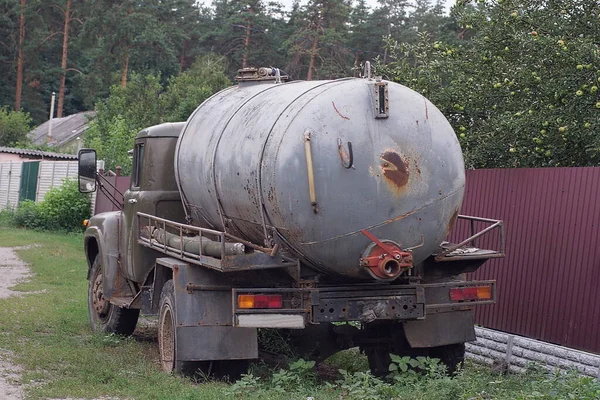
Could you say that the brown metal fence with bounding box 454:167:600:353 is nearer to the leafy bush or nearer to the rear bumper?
the rear bumper

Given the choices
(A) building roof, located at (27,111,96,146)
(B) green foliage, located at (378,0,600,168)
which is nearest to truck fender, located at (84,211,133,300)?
(B) green foliage, located at (378,0,600,168)

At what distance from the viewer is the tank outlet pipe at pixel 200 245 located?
777cm

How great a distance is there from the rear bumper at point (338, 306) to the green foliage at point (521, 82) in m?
4.10

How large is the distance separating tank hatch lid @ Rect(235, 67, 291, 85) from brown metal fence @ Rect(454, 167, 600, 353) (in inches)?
122

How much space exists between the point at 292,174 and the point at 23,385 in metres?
2.86

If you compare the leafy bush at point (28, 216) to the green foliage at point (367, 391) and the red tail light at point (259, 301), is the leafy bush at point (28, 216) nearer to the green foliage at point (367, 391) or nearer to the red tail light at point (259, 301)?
the red tail light at point (259, 301)

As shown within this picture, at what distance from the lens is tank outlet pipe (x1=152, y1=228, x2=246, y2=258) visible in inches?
306

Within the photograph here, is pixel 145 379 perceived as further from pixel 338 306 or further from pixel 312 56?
pixel 312 56

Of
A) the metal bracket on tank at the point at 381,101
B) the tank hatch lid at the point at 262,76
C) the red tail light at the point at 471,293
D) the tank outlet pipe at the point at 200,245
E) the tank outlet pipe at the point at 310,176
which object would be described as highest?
the tank hatch lid at the point at 262,76

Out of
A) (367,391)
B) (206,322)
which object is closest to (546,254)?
(367,391)

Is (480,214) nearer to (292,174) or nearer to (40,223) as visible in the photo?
(292,174)

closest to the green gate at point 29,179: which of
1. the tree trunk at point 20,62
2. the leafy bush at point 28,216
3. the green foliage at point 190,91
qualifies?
the leafy bush at point 28,216

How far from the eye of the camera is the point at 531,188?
10.8 m

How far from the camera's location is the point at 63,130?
58.9 metres
